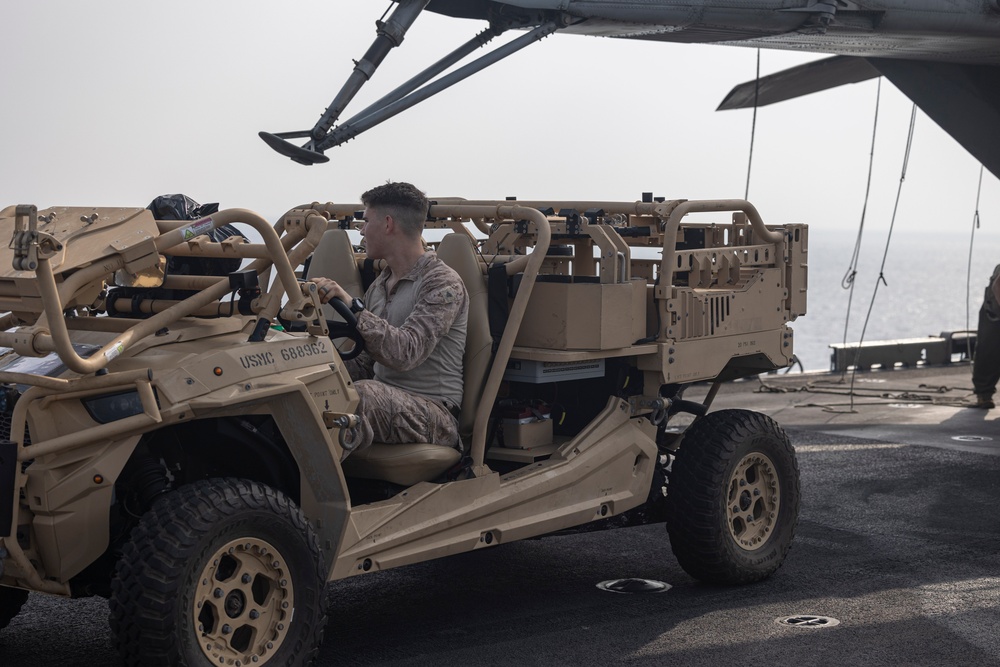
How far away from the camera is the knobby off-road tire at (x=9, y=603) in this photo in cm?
543

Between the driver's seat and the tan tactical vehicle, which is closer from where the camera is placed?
the tan tactical vehicle

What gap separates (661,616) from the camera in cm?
582

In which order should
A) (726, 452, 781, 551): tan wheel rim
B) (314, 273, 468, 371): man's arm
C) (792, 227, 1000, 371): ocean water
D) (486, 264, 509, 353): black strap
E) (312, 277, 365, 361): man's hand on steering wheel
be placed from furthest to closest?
(792, 227, 1000, 371): ocean water, (726, 452, 781, 551): tan wheel rim, (486, 264, 509, 353): black strap, (314, 273, 468, 371): man's arm, (312, 277, 365, 361): man's hand on steering wheel

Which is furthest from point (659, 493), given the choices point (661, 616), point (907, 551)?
point (907, 551)

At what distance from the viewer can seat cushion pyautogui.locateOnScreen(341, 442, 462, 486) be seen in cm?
529

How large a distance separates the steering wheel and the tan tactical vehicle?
0.10ft

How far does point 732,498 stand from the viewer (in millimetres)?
6383

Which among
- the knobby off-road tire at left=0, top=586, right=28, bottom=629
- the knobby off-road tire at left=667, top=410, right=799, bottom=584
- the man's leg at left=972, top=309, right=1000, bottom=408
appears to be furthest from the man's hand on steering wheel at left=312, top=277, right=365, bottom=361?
the man's leg at left=972, top=309, right=1000, bottom=408

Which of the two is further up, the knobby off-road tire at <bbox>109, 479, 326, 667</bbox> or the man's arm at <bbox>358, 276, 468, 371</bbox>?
the man's arm at <bbox>358, 276, 468, 371</bbox>

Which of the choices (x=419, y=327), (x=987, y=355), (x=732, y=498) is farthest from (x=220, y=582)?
(x=987, y=355)

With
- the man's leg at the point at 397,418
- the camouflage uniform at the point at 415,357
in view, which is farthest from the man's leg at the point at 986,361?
the man's leg at the point at 397,418

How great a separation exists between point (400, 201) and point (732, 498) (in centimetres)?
220

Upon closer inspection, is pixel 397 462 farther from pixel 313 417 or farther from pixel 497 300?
pixel 497 300

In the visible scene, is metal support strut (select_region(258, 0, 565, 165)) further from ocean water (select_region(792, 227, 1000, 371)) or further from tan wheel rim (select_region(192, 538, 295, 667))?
ocean water (select_region(792, 227, 1000, 371))
